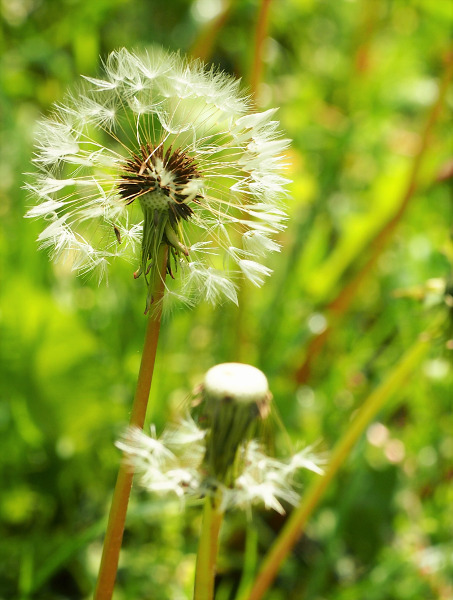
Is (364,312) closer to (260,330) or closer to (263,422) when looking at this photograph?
(260,330)

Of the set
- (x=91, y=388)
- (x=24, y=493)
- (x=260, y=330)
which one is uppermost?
(x=260, y=330)

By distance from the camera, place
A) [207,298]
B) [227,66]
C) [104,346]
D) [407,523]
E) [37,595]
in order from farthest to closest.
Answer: [227,66]
[104,346]
[407,523]
[37,595]
[207,298]

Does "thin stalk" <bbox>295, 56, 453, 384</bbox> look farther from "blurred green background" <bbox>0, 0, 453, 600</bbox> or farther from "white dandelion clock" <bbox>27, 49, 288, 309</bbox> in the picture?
"white dandelion clock" <bbox>27, 49, 288, 309</bbox>

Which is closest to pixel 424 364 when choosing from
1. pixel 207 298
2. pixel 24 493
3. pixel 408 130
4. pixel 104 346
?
pixel 104 346

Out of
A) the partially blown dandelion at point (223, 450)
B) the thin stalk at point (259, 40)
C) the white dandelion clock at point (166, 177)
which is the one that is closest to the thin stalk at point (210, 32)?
the thin stalk at point (259, 40)

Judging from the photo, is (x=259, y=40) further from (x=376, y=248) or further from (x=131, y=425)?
(x=131, y=425)

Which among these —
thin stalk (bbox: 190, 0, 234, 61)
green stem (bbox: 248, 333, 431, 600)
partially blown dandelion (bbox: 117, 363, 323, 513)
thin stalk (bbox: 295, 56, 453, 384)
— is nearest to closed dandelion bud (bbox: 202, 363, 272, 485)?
partially blown dandelion (bbox: 117, 363, 323, 513)

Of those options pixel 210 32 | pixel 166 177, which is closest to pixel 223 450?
pixel 166 177
